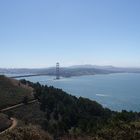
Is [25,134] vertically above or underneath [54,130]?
above

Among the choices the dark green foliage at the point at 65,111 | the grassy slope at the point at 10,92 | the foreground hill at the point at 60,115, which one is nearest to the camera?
the foreground hill at the point at 60,115

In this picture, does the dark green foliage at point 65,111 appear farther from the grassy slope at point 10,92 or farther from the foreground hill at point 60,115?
the grassy slope at point 10,92

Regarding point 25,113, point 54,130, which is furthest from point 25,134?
point 25,113

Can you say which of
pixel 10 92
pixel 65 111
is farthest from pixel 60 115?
pixel 10 92

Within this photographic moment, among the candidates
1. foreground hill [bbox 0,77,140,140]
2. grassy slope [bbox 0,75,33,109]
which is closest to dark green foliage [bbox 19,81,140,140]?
foreground hill [bbox 0,77,140,140]

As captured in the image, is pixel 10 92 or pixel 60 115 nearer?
pixel 60 115

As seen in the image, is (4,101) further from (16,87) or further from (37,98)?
(16,87)

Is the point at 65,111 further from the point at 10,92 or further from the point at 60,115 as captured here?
the point at 10,92

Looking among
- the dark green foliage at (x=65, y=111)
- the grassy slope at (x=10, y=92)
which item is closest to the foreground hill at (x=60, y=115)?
the dark green foliage at (x=65, y=111)
